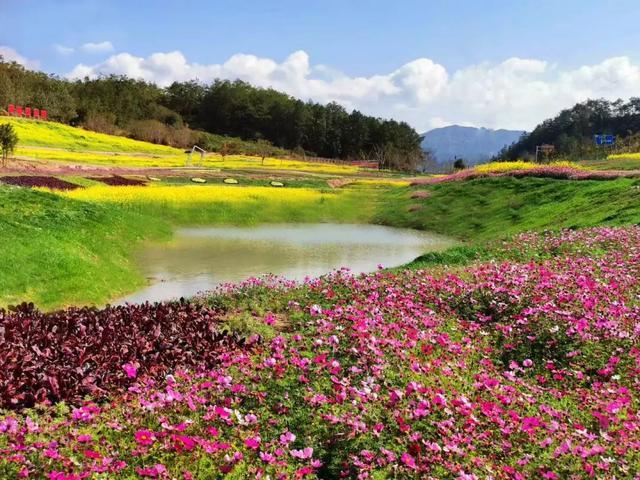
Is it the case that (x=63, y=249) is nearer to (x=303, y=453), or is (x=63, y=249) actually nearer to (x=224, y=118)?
(x=303, y=453)

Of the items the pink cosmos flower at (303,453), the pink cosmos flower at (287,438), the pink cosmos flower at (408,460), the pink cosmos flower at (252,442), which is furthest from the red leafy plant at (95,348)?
the pink cosmos flower at (408,460)

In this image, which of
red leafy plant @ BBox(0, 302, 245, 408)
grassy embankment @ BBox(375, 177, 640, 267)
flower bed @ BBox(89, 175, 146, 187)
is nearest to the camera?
red leafy plant @ BBox(0, 302, 245, 408)

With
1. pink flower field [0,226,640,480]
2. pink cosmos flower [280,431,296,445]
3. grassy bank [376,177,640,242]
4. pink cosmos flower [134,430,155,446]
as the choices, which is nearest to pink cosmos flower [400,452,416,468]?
pink flower field [0,226,640,480]

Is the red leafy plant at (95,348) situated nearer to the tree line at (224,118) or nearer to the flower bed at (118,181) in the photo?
the flower bed at (118,181)

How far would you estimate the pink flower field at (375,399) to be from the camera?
439 cm

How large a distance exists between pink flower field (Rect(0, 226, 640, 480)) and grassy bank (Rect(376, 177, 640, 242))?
12.2 metres

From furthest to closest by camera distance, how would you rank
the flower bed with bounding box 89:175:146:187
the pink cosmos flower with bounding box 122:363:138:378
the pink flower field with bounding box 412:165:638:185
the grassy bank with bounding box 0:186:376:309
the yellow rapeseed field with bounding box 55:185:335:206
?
the flower bed with bounding box 89:175:146:187 < the pink flower field with bounding box 412:165:638:185 < the yellow rapeseed field with bounding box 55:185:335:206 < the grassy bank with bounding box 0:186:376:309 < the pink cosmos flower with bounding box 122:363:138:378

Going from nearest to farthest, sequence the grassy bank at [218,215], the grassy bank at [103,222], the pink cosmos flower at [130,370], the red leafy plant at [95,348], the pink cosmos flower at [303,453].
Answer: the pink cosmos flower at [303,453] < the red leafy plant at [95,348] < the pink cosmos flower at [130,370] < the grassy bank at [103,222] < the grassy bank at [218,215]

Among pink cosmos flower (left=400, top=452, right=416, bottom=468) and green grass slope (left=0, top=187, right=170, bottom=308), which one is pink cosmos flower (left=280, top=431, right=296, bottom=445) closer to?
pink cosmos flower (left=400, top=452, right=416, bottom=468)

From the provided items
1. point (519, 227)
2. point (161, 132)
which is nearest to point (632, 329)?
point (519, 227)

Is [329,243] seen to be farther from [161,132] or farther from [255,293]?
[161,132]

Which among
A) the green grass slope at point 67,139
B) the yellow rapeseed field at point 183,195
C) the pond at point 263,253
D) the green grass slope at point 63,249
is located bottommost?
the pond at point 263,253

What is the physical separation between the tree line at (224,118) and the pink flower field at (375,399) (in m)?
75.1

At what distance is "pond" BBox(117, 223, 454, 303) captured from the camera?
15.2 metres
